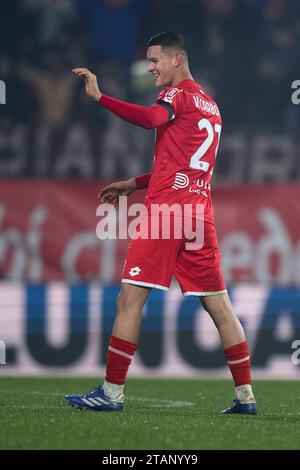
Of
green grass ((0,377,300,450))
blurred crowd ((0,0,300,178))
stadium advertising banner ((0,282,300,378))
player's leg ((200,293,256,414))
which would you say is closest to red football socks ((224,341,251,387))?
player's leg ((200,293,256,414))

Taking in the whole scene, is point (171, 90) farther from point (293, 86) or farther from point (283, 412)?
point (293, 86)

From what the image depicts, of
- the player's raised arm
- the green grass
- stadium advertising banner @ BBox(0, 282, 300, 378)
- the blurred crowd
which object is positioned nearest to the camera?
the green grass

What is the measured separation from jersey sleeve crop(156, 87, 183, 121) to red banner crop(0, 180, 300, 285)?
12.8ft

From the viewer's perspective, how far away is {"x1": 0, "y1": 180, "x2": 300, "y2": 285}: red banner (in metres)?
9.73

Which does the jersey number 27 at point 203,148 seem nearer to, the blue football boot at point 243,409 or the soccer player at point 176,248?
the soccer player at point 176,248

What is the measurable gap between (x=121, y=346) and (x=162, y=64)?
1445 mm

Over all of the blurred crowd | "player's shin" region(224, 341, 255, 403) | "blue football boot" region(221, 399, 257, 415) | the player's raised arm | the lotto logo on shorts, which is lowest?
"blue football boot" region(221, 399, 257, 415)

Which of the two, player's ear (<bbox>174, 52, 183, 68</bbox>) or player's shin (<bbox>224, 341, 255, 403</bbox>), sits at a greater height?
player's ear (<bbox>174, 52, 183, 68</bbox>)

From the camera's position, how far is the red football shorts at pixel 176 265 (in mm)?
5711

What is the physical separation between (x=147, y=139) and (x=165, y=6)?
3.08 m

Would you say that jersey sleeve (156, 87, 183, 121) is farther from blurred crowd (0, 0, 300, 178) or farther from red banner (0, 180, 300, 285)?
blurred crowd (0, 0, 300, 178)

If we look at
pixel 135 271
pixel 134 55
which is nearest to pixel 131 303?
pixel 135 271

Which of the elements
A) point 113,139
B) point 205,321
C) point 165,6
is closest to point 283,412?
point 205,321

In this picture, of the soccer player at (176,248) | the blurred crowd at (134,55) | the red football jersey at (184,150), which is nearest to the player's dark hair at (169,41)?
the soccer player at (176,248)
